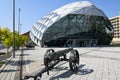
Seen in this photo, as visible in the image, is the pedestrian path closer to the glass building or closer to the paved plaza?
the paved plaza

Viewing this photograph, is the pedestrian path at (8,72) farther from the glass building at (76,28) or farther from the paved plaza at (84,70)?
the glass building at (76,28)

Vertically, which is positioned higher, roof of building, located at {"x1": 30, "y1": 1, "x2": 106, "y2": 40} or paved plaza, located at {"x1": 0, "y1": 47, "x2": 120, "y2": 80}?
roof of building, located at {"x1": 30, "y1": 1, "x2": 106, "y2": 40}

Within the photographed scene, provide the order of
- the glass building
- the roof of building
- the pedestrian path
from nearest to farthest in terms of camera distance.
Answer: the pedestrian path → the glass building → the roof of building

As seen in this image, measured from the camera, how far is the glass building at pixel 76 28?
63.1m

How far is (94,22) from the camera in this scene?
6719 cm

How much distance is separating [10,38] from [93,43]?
38.8 meters

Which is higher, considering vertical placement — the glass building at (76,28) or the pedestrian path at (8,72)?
the glass building at (76,28)

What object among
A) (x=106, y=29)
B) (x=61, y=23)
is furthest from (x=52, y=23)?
(x=106, y=29)

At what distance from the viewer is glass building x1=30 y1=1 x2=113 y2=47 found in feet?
207

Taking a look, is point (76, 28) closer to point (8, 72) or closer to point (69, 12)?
point (69, 12)

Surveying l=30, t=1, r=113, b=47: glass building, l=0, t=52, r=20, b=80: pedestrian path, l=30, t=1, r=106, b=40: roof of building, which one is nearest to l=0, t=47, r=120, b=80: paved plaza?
l=0, t=52, r=20, b=80: pedestrian path

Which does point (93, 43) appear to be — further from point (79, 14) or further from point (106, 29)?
point (79, 14)

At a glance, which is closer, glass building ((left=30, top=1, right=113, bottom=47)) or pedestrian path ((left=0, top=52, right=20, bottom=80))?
pedestrian path ((left=0, top=52, right=20, bottom=80))

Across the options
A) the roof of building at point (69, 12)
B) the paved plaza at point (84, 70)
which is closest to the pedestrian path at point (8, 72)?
the paved plaza at point (84, 70)
